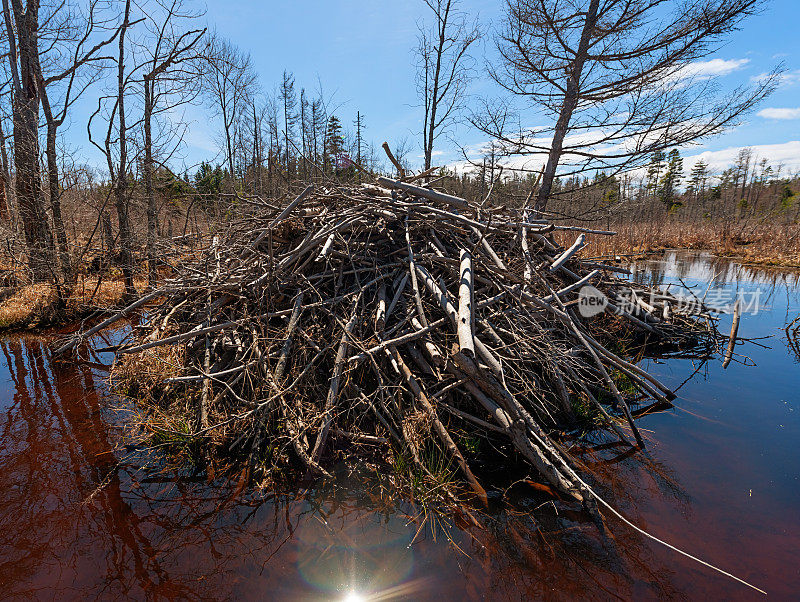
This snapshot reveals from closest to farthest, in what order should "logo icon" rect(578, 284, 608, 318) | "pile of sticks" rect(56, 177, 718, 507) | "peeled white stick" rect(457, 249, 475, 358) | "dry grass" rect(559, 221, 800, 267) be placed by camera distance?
"peeled white stick" rect(457, 249, 475, 358) → "pile of sticks" rect(56, 177, 718, 507) → "logo icon" rect(578, 284, 608, 318) → "dry grass" rect(559, 221, 800, 267)

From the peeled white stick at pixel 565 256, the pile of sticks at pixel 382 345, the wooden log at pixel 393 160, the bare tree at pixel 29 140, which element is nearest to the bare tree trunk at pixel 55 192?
the bare tree at pixel 29 140

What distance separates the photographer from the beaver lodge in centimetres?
312

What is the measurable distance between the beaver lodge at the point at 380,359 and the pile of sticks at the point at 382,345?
0.02 m

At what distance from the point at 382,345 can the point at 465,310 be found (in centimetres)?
83

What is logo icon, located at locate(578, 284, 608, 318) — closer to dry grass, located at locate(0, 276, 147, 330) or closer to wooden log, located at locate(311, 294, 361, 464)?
wooden log, located at locate(311, 294, 361, 464)

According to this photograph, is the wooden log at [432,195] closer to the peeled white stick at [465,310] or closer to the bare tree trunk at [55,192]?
the peeled white stick at [465,310]

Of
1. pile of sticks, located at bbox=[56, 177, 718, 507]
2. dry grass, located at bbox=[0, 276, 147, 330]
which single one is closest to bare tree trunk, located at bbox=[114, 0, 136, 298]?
dry grass, located at bbox=[0, 276, 147, 330]

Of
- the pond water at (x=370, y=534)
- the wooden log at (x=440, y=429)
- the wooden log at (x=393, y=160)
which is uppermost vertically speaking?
the wooden log at (x=393, y=160)

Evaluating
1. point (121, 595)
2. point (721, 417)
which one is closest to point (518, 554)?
point (121, 595)

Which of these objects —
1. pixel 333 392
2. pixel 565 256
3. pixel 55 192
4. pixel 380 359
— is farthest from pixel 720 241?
pixel 55 192

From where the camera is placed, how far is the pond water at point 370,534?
7.36ft

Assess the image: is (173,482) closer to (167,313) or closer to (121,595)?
(121,595)

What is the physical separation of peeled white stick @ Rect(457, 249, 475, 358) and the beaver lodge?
16 mm

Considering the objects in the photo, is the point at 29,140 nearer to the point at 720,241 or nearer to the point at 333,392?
the point at 333,392
